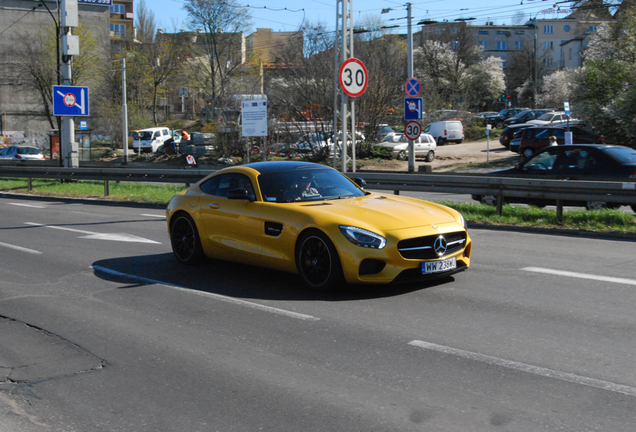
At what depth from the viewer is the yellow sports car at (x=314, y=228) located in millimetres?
6922

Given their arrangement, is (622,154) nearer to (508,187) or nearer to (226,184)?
(508,187)

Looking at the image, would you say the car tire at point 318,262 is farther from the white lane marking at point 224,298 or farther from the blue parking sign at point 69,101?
the blue parking sign at point 69,101

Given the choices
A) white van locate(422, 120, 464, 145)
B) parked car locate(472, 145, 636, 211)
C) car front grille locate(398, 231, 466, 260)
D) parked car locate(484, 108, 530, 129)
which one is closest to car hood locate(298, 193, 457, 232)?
car front grille locate(398, 231, 466, 260)

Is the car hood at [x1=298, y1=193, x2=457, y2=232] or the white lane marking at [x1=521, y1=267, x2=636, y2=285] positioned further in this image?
the white lane marking at [x1=521, y1=267, x2=636, y2=285]

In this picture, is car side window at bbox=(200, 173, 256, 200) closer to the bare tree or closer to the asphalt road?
the asphalt road

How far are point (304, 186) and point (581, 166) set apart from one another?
9.02 metres

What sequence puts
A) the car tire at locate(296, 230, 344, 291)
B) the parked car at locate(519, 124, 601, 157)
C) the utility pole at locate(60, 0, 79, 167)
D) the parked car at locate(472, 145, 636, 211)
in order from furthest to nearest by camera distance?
1. the parked car at locate(519, 124, 601, 157)
2. the utility pole at locate(60, 0, 79, 167)
3. the parked car at locate(472, 145, 636, 211)
4. the car tire at locate(296, 230, 344, 291)

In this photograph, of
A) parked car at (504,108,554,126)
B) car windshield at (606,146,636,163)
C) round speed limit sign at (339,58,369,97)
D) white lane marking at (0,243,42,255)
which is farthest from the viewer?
parked car at (504,108,554,126)

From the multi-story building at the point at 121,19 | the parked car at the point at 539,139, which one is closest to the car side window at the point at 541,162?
the parked car at the point at 539,139

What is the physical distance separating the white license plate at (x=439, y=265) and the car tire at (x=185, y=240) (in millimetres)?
3317

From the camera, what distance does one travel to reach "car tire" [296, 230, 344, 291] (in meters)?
7.03

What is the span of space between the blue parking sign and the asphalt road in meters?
17.5

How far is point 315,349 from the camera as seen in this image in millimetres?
5457

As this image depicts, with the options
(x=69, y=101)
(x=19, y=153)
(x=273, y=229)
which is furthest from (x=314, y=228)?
(x=19, y=153)
